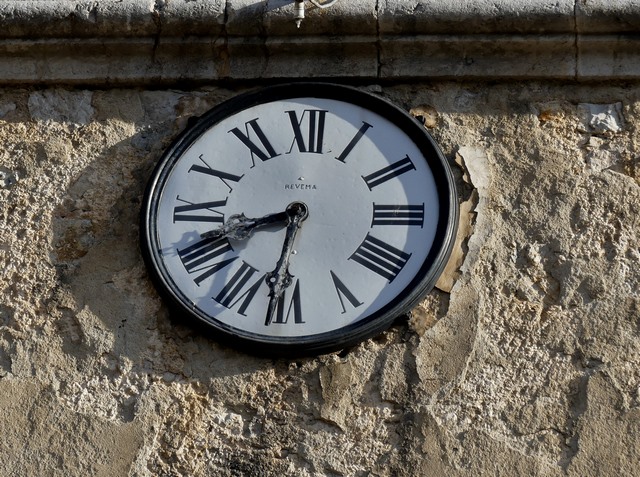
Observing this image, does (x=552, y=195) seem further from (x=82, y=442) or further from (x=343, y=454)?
(x=82, y=442)

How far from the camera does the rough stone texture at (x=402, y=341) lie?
4039mm

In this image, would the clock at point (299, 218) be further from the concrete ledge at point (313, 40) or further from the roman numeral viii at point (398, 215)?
the concrete ledge at point (313, 40)

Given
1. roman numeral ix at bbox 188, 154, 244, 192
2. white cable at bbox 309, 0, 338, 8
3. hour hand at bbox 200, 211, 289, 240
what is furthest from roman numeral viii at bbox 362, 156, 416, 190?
white cable at bbox 309, 0, 338, 8

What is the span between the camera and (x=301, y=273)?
4.21 meters

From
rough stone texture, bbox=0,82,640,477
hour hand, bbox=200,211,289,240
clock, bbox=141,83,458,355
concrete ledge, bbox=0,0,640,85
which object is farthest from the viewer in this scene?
concrete ledge, bbox=0,0,640,85

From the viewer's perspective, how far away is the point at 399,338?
4.17m

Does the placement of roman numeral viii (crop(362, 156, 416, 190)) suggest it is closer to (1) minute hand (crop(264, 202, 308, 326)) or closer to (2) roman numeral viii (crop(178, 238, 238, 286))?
(1) minute hand (crop(264, 202, 308, 326))

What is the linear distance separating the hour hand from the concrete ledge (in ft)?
1.63

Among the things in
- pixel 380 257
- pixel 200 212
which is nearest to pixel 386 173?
pixel 380 257

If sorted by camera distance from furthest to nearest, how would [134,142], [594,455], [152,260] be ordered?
[134,142] < [152,260] < [594,455]

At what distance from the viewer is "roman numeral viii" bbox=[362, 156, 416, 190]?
4.32 meters

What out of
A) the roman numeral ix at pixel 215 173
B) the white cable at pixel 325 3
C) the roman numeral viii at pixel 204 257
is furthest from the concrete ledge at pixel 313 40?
the roman numeral viii at pixel 204 257

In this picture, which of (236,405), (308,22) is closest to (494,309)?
(236,405)

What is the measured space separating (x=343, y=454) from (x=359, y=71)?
1151 millimetres
